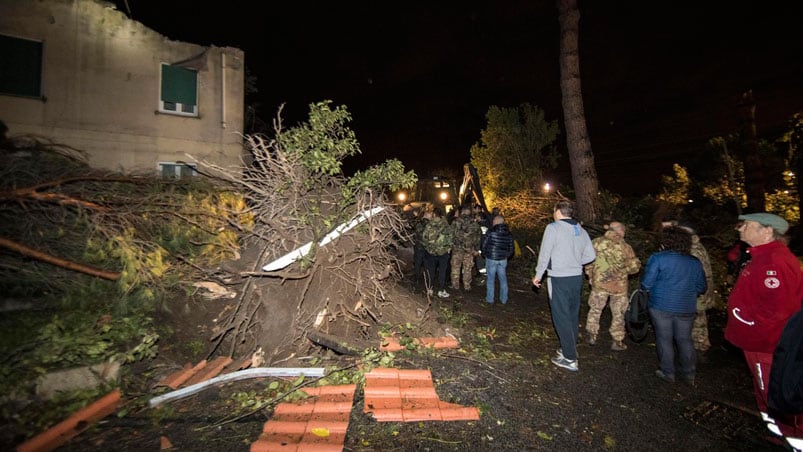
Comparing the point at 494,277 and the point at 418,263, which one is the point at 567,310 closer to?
the point at 494,277

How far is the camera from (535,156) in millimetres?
25000

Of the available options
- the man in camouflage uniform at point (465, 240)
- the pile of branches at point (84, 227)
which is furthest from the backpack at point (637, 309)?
the pile of branches at point (84, 227)

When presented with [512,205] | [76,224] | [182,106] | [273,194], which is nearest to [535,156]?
[512,205]

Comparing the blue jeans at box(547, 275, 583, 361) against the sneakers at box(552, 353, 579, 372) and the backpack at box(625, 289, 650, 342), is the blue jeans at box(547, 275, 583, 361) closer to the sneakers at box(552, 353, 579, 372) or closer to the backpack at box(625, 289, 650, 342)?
the sneakers at box(552, 353, 579, 372)

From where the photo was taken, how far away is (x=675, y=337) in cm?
430

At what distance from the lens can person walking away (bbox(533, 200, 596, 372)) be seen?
4.46 m

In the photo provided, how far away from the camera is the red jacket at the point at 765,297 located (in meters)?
3.05

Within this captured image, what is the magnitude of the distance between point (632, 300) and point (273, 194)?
5.41m

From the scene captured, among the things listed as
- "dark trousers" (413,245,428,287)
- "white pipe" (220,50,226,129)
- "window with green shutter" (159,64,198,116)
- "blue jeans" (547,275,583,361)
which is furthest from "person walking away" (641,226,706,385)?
"window with green shutter" (159,64,198,116)

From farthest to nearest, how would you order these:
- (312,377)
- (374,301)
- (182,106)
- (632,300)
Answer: (182,106) < (374,301) < (632,300) < (312,377)

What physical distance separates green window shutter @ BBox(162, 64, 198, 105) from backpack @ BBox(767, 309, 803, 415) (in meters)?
15.0

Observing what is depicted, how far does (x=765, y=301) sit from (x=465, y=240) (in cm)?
542

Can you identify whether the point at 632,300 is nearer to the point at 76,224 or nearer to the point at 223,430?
the point at 223,430

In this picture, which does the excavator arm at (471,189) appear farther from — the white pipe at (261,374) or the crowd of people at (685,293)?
the white pipe at (261,374)
